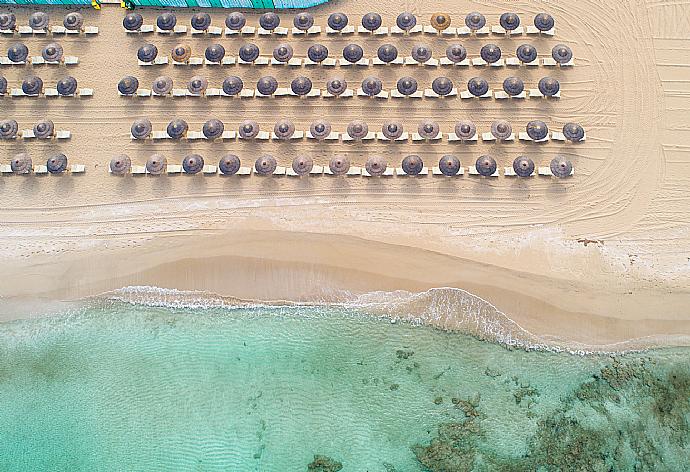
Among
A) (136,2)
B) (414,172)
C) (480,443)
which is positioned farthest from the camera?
(136,2)

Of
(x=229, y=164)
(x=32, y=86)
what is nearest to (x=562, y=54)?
(x=229, y=164)

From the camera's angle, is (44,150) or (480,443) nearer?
(480,443)

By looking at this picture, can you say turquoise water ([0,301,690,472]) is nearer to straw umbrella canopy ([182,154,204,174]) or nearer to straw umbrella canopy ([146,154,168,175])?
straw umbrella canopy ([146,154,168,175])

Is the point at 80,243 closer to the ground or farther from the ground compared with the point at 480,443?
farther from the ground

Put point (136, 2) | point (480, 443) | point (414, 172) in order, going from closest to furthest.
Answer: point (480, 443) → point (414, 172) → point (136, 2)

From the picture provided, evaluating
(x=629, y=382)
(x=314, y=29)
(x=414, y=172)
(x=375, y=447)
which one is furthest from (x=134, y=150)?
(x=629, y=382)

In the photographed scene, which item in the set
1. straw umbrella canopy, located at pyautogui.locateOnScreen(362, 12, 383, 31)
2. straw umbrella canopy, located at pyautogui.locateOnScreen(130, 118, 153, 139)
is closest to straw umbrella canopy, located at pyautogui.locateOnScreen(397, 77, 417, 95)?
straw umbrella canopy, located at pyautogui.locateOnScreen(362, 12, 383, 31)

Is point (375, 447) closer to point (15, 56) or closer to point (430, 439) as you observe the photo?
point (430, 439)
